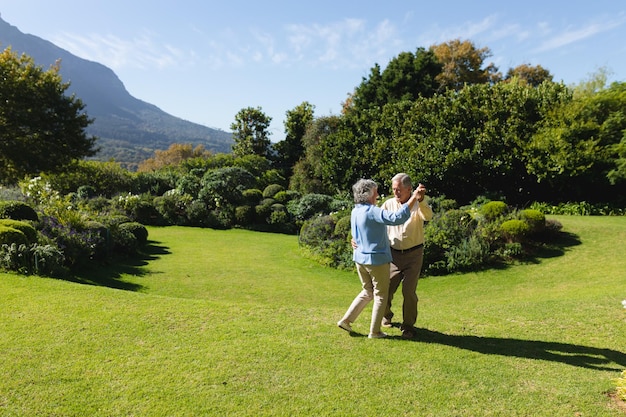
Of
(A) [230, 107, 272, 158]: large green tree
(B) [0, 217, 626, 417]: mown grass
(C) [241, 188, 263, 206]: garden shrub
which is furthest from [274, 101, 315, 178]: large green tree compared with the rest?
(B) [0, 217, 626, 417]: mown grass

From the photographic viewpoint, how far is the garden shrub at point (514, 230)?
9.59 meters

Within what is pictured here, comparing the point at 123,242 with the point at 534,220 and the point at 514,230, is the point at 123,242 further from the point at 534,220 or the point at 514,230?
the point at 534,220

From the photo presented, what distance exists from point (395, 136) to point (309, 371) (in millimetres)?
15682

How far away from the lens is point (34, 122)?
2183 centimetres

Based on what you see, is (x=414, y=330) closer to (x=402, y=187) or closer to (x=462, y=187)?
(x=402, y=187)

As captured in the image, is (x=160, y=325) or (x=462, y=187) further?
(x=462, y=187)

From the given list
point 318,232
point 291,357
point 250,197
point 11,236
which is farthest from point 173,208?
point 291,357

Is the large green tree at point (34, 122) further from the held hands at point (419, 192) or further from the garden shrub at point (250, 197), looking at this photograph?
the held hands at point (419, 192)

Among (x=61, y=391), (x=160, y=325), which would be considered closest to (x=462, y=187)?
(x=160, y=325)

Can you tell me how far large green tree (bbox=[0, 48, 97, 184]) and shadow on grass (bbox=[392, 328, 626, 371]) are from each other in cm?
2331

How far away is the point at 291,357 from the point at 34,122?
2355 centimetres

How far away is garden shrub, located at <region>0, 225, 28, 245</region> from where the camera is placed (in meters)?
7.30

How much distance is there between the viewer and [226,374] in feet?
11.9

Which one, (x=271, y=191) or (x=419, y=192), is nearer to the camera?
(x=419, y=192)
